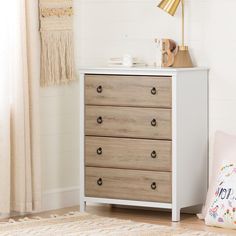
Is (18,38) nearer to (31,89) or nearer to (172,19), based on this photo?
(31,89)

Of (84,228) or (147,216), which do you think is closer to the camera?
(84,228)

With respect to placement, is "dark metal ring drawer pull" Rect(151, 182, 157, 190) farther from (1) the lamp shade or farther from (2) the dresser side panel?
(1) the lamp shade

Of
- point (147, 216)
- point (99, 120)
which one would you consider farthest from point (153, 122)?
point (147, 216)

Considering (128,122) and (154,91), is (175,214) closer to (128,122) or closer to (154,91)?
(128,122)

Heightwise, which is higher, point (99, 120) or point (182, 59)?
point (182, 59)

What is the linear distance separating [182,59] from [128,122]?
51 cm

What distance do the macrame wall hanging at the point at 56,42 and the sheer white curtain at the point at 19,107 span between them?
0.12m

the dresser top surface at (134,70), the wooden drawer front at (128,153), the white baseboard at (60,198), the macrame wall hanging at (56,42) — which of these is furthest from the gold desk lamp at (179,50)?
the white baseboard at (60,198)

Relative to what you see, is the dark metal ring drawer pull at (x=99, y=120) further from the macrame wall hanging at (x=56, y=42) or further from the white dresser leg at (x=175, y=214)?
the white dresser leg at (x=175, y=214)

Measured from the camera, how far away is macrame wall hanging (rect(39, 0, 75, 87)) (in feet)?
17.9

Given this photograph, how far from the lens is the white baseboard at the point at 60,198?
18.3ft

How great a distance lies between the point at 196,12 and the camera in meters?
5.36

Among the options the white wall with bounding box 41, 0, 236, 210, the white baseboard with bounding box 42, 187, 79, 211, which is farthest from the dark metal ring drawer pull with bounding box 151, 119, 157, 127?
the white baseboard with bounding box 42, 187, 79, 211

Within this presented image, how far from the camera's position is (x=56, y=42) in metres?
5.54
